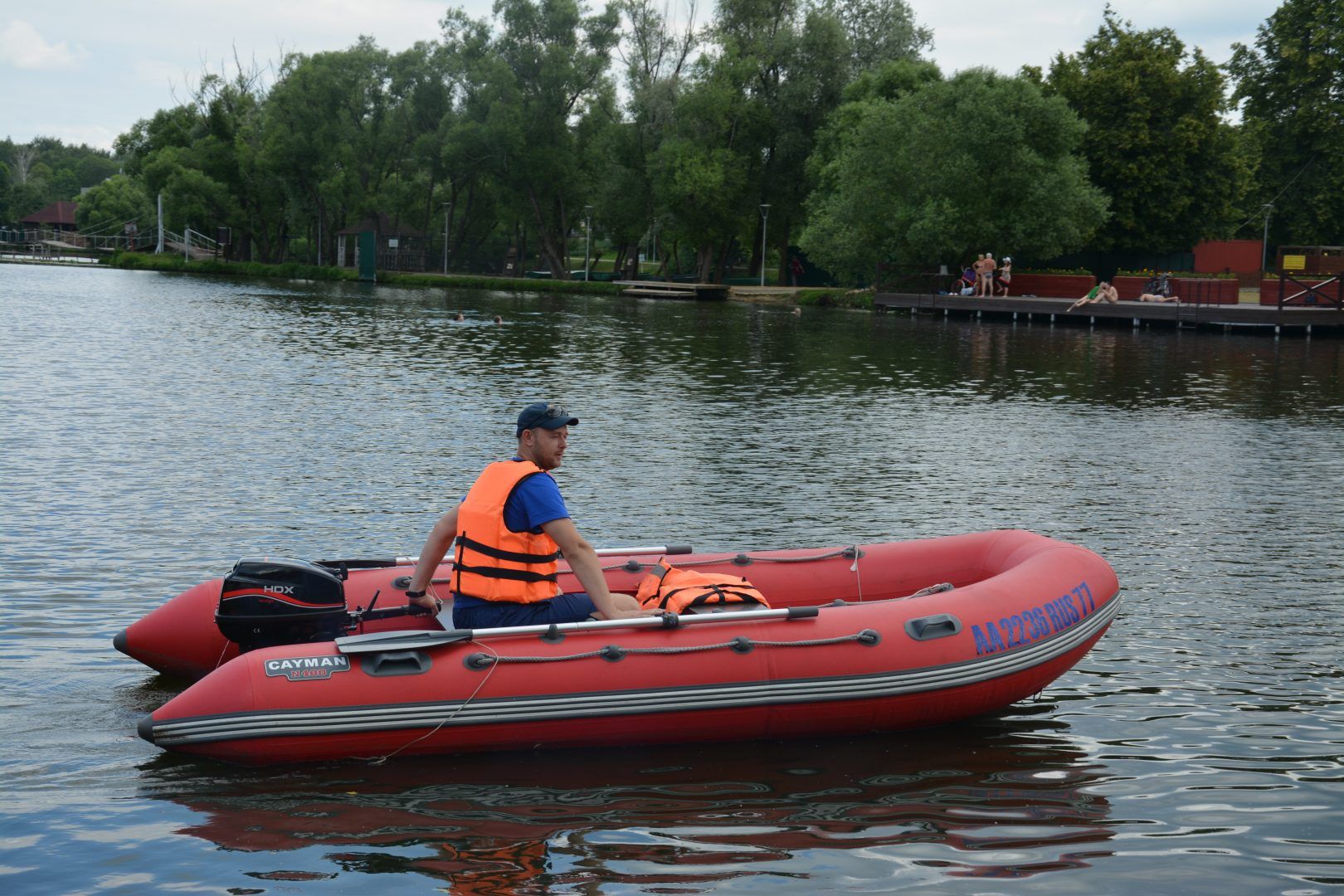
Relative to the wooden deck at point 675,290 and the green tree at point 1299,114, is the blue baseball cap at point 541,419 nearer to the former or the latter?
the wooden deck at point 675,290

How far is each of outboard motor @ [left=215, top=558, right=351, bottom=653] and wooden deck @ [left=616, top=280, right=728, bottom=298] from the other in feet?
173

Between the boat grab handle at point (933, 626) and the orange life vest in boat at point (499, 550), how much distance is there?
6.16 feet

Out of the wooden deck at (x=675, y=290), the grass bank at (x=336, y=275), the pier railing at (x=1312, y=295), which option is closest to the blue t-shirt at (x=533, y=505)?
the pier railing at (x=1312, y=295)

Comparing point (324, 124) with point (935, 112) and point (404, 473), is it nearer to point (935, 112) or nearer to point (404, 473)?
point (935, 112)

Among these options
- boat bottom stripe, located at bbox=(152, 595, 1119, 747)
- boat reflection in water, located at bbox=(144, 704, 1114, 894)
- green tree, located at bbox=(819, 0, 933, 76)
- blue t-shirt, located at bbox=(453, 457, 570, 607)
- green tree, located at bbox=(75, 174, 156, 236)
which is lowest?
boat reflection in water, located at bbox=(144, 704, 1114, 894)

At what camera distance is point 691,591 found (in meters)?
7.02

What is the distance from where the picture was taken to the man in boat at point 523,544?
20.9 feet

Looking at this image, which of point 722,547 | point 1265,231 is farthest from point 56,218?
point 722,547

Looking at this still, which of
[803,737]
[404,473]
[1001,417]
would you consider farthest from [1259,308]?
[803,737]

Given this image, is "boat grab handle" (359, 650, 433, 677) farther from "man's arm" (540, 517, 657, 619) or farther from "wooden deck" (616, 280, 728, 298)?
"wooden deck" (616, 280, 728, 298)

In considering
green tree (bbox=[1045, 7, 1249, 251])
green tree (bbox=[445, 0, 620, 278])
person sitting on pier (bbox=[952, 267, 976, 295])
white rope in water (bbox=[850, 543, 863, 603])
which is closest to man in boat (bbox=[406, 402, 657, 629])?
white rope in water (bbox=[850, 543, 863, 603])

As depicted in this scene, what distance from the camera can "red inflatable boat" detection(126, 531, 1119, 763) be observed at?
6.04 metres

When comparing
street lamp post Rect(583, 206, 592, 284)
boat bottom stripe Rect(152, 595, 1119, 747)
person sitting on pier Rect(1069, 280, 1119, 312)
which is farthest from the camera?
street lamp post Rect(583, 206, 592, 284)

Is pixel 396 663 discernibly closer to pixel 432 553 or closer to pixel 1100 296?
pixel 432 553
